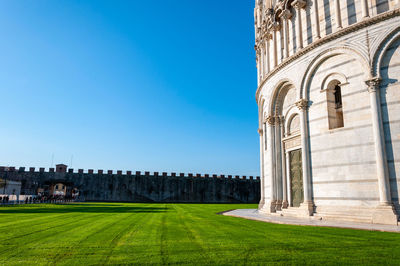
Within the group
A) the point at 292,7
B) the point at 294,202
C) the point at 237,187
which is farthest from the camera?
the point at 237,187

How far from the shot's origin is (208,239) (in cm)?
745

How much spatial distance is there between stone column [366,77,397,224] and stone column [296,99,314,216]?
3426 mm

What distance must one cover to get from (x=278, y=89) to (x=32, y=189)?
45.9 m

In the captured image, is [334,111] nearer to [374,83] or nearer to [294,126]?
[374,83]

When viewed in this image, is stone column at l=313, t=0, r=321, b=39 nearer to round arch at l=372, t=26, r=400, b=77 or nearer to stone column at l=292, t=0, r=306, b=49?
stone column at l=292, t=0, r=306, b=49

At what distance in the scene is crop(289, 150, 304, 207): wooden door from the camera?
56.5ft

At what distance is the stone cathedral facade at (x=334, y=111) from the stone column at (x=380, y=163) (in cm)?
4

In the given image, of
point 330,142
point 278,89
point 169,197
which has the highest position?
point 278,89

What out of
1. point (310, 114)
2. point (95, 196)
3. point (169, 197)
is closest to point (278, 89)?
point (310, 114)

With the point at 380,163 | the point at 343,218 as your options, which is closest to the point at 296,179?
the point at 343,218

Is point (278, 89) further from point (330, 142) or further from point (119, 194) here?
point (119, 194)

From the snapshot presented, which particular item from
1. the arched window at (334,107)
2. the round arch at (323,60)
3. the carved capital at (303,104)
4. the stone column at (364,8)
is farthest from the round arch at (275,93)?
the stone column at (364,8)

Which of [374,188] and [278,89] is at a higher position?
[278,89]

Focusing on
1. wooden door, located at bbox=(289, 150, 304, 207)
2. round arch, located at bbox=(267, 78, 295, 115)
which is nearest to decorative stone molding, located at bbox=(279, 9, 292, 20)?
round arch, located at bbox=(267, 78, 295, 115)
